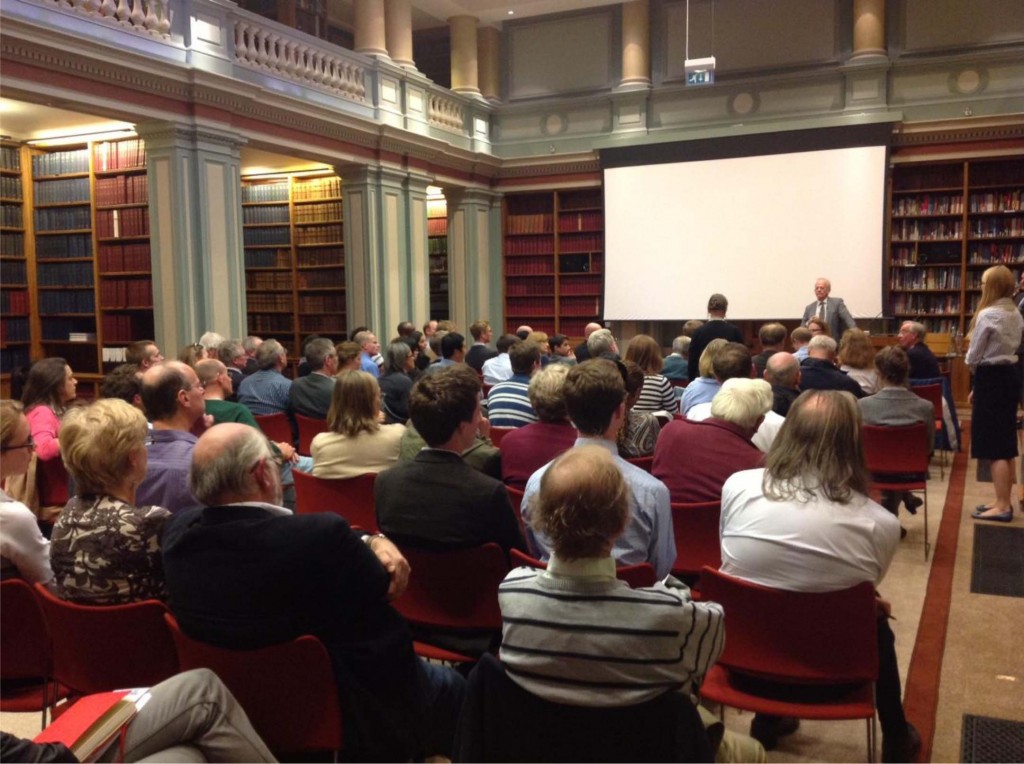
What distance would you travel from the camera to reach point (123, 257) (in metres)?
7.85

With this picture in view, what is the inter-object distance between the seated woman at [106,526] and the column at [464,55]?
9797 mm

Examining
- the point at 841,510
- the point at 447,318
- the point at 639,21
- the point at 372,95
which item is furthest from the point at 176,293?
the point at 639,21

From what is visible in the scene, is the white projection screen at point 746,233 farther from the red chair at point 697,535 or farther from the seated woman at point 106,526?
the seated woman at point 106,526

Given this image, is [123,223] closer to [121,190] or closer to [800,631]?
[121,190]

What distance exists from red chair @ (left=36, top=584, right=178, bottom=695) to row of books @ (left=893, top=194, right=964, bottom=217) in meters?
9.75

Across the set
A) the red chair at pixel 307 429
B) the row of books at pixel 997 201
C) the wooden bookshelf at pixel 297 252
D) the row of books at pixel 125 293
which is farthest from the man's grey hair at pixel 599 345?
the row of books at pixel 997 201

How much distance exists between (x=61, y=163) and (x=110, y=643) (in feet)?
24.4

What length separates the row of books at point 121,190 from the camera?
761 cm

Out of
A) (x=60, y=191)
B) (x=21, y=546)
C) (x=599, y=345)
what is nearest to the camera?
(x=21, y=546)

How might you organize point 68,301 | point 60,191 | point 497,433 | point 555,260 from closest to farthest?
1. point 497,433
2. point 60,191
3. point 68,301
4. point 555,260

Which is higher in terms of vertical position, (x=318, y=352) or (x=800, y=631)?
(x=318, y=352)

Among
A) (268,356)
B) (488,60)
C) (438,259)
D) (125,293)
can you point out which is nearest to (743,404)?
(268,356)

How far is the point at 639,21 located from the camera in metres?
10.7

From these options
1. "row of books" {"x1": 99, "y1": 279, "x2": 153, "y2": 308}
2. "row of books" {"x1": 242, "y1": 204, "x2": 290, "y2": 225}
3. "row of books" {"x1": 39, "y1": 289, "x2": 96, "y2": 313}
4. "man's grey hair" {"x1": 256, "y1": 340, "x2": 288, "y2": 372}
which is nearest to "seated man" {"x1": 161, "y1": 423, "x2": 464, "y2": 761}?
"man's grey hair" {"x1": 256, "y1": 340, "x2": 288, "y2": 372}
